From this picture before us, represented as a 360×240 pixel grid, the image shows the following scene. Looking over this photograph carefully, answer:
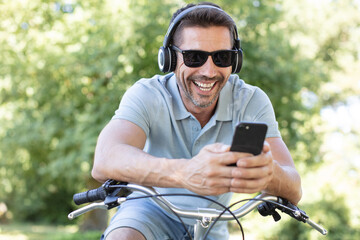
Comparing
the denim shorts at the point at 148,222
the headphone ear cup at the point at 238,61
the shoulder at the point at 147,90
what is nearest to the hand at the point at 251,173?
the denim shorts at the point at 148,222

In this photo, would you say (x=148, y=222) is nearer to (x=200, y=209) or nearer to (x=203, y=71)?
(x=200, y=209)

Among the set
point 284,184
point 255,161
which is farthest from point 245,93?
point 255,161

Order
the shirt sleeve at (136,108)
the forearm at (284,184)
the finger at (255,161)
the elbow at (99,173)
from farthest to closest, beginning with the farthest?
the shirt sleeve at (136,108)
the elbow at (99,173)
the forearm at (284,184)
the finger at (255,161)

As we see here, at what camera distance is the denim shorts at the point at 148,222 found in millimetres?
2011

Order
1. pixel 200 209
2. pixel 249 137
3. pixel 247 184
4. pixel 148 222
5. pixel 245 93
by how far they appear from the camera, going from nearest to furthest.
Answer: pixel 249 137 < pixel 247 184 < pixel 200 209 < pixel 148 222 < pixel 245 93

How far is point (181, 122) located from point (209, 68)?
1.18ft

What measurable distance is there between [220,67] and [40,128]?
393 inches

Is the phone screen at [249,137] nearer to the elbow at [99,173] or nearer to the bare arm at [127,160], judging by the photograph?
the bare arm at [127,160]

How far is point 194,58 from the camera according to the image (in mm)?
2289

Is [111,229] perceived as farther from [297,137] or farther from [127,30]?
[297,137]

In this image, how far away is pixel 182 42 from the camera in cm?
237

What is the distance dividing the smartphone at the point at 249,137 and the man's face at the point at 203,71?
84cm

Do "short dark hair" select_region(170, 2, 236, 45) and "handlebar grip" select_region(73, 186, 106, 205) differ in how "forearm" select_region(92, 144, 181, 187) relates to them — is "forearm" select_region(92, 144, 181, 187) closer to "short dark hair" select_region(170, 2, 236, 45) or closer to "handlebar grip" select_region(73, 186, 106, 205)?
"handlebar grip" select_region(73, 186, 106, 205)

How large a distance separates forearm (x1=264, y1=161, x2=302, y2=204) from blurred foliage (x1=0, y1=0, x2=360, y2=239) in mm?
7033
